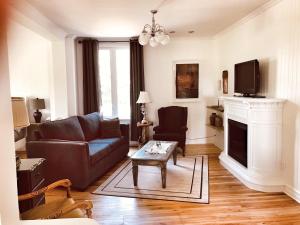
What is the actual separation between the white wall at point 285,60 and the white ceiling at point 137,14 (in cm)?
34

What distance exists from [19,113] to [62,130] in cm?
200

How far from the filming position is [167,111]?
6.11 meters

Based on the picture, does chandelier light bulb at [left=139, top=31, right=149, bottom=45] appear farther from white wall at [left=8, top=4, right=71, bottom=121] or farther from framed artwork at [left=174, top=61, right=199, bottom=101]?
framed artwork at [left=174, top=61, right=199, bottom=101]

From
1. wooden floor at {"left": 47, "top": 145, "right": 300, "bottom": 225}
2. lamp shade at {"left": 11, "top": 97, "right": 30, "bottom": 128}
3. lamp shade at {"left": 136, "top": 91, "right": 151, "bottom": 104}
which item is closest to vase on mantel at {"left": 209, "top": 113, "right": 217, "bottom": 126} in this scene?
lamp shade at {"left": 136, "top": 91, "right": 151, "bottom": 104}

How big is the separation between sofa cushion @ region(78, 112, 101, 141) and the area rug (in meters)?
0.85

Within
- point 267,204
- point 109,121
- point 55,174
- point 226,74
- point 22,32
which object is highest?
point 22,32

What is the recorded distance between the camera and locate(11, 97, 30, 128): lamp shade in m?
2.10

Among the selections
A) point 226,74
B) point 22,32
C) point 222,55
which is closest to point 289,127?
point 226,74

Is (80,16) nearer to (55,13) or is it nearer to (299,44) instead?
(55,13)

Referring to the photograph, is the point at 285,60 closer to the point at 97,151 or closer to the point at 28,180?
the point at 97,151

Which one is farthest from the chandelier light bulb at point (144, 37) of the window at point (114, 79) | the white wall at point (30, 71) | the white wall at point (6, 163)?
the white wall at point (30, 71)

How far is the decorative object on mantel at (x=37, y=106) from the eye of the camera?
595cm

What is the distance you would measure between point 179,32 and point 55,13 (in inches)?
104

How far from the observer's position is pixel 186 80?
6328 millimetres
